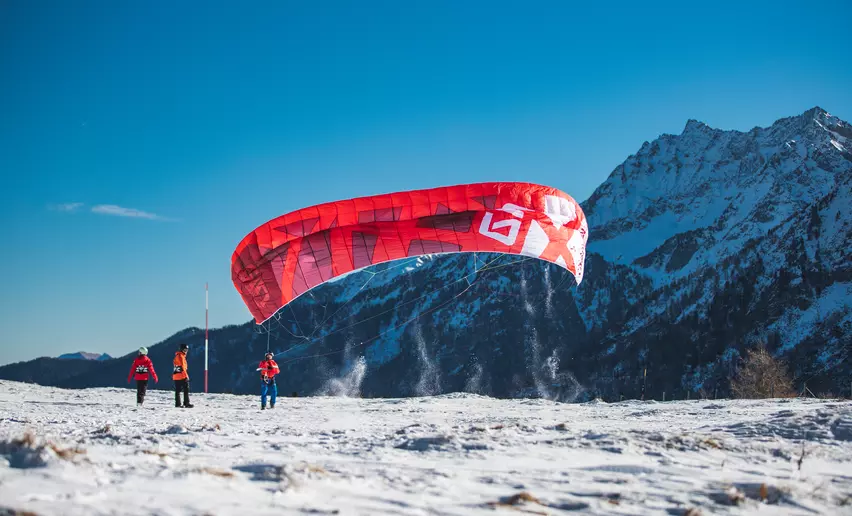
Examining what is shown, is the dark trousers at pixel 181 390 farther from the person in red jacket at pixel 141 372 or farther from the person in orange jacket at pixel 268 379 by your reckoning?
the person in orange jacket at pixel 268 379

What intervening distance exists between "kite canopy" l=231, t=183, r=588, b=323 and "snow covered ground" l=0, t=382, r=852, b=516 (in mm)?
7465

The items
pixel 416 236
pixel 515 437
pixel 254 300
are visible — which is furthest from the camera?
pixel 254 300

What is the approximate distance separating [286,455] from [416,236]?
33.4 feet

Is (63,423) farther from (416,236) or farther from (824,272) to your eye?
(824,272)

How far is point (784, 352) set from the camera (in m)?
103

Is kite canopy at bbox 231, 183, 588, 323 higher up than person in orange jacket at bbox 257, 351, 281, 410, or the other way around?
kite canopy at bbox 231, 183, 588, 323

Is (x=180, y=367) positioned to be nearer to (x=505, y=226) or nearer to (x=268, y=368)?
(x=268, y=368)

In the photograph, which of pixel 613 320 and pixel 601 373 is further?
pixel 613 320

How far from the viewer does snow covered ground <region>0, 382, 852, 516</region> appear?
4090mm

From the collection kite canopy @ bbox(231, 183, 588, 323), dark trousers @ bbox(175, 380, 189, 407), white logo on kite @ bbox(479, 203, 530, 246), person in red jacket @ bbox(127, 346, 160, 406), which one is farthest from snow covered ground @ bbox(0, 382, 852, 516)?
white logo on kite @ bbox(479, 203, 530, 246)

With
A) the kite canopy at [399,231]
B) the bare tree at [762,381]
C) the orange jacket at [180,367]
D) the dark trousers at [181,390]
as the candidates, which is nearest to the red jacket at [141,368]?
the orange jacket at [180,367]

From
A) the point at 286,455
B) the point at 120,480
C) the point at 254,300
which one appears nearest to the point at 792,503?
the point at 286,455

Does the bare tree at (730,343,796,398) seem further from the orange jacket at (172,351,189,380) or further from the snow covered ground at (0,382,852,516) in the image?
the snow covered ground at (0,382,852,516)

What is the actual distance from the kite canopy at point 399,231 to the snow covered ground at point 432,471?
7465 millimetres
